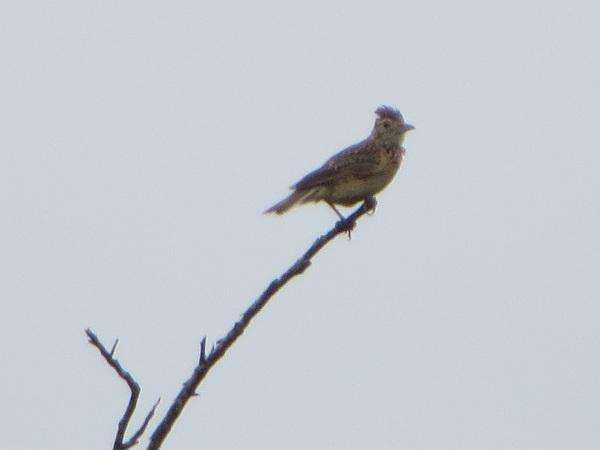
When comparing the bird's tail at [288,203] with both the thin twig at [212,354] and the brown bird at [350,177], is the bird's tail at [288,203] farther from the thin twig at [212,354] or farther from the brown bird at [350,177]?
the thin twig at [212,354]

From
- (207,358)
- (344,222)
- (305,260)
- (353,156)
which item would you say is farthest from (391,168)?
(207,358)

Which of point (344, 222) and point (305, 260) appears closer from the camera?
point (305, 260)

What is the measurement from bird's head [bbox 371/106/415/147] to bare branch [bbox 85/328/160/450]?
26.1 ft

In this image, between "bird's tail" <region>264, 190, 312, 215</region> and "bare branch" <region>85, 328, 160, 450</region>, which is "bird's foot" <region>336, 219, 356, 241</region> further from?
"bird's tail" <region>264, 190, 312, 215</region>

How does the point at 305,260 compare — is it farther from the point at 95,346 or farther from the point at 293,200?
the point at 293,200

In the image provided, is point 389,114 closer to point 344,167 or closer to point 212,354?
point 344,167

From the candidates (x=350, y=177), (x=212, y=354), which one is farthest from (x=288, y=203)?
(x=212, y=354)

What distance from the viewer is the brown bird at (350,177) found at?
35.5 feet

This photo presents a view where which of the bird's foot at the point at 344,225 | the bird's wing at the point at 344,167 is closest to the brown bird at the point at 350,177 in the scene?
the bird's wing at the point at 344,167

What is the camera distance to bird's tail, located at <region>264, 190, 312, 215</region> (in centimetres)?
1038

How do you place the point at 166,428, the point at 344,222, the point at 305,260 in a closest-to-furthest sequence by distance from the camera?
the point at 166,428 < the point at 305,260 < the point at 344,222

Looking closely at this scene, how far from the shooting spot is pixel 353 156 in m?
11.4

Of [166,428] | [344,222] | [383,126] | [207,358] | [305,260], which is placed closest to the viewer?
[166,428]

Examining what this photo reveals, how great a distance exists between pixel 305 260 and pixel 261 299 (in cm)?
43
